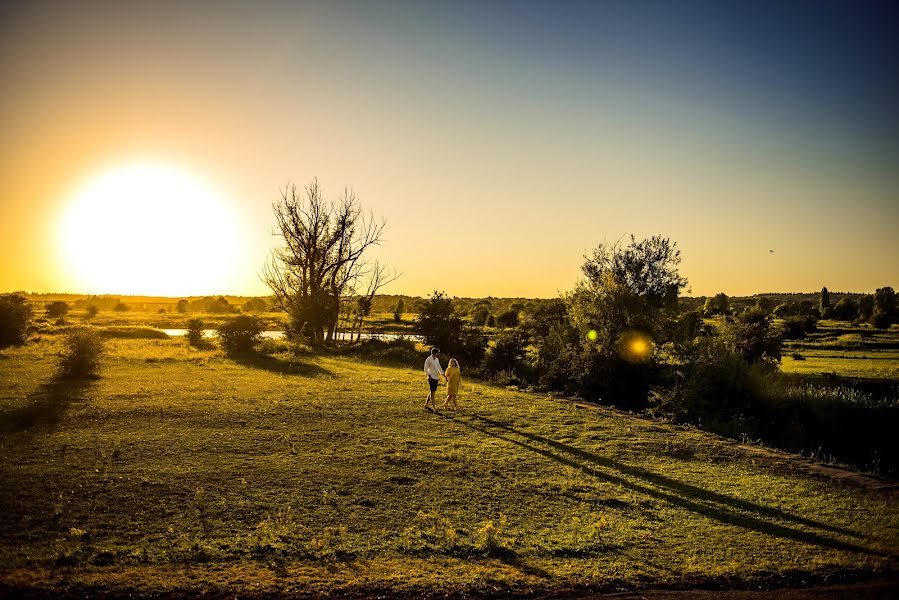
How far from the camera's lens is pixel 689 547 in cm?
872

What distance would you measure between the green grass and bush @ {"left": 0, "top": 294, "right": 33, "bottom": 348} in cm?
2088

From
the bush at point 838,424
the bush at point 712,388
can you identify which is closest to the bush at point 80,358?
the bush at point 712,388

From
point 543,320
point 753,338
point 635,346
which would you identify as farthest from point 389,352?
point 753,338

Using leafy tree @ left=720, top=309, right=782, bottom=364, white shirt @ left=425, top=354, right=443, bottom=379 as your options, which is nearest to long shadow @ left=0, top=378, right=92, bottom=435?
white shirt @ left=425, top=354, right=443, bottom=379

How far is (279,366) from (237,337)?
793 cm

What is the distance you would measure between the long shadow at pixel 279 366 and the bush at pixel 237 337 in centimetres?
151

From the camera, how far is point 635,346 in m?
26.7

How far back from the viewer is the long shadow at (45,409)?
1490cm

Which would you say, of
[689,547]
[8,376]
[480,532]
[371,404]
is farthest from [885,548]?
[8,376]

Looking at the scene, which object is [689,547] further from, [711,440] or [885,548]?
[711,440]

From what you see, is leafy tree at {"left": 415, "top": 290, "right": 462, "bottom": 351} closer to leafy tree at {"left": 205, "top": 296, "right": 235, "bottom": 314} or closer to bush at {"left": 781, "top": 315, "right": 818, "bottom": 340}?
bush at {"left": 781, "top": 315, "right": 818, "bottom": 340}

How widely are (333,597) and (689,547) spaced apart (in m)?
5.81

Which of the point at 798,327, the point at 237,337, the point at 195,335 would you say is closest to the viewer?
the point at 237,337

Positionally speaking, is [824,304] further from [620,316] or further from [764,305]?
[620,316]
